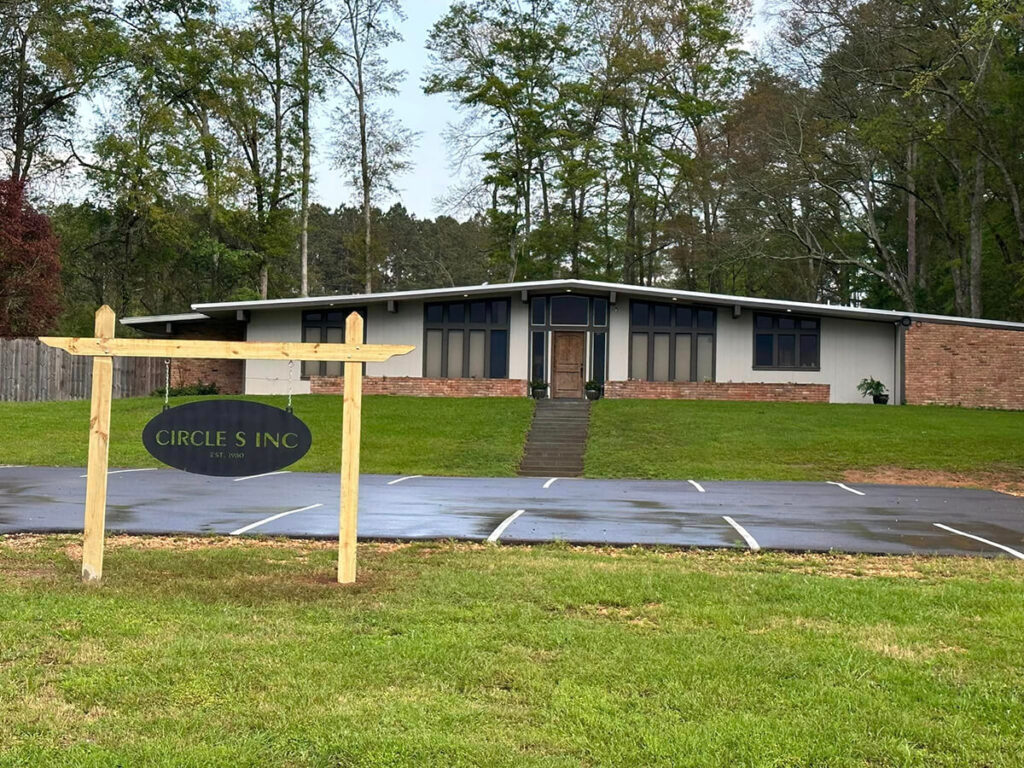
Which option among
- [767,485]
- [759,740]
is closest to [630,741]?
[759,740]

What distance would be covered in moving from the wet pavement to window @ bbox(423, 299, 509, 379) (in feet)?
41.1

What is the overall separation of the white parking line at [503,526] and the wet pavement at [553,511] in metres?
0.01

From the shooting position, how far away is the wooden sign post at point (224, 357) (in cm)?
697

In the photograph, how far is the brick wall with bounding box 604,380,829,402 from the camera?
2755 centimetres

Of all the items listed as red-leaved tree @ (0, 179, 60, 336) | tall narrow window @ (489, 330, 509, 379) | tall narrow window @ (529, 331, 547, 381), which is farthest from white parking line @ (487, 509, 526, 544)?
red-leaved tree @ (0, 179, 60, 336)

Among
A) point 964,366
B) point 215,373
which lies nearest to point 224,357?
point 215,373

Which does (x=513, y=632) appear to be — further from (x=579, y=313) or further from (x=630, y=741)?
(x=579, y=313)

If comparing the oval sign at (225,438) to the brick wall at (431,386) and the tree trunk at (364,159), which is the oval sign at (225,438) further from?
the tree trunk at (364,159)

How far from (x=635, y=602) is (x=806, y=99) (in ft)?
111

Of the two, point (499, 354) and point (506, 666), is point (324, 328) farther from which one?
point (506, 666)

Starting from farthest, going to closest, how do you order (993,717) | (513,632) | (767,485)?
(767,485) < (513,632) < (993,717)

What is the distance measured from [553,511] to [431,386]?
16.7m

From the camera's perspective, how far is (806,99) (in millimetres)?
35875

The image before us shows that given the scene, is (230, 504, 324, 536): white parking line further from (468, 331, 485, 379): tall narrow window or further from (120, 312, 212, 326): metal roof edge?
(120, 312, 212, 326): metal roof edge
